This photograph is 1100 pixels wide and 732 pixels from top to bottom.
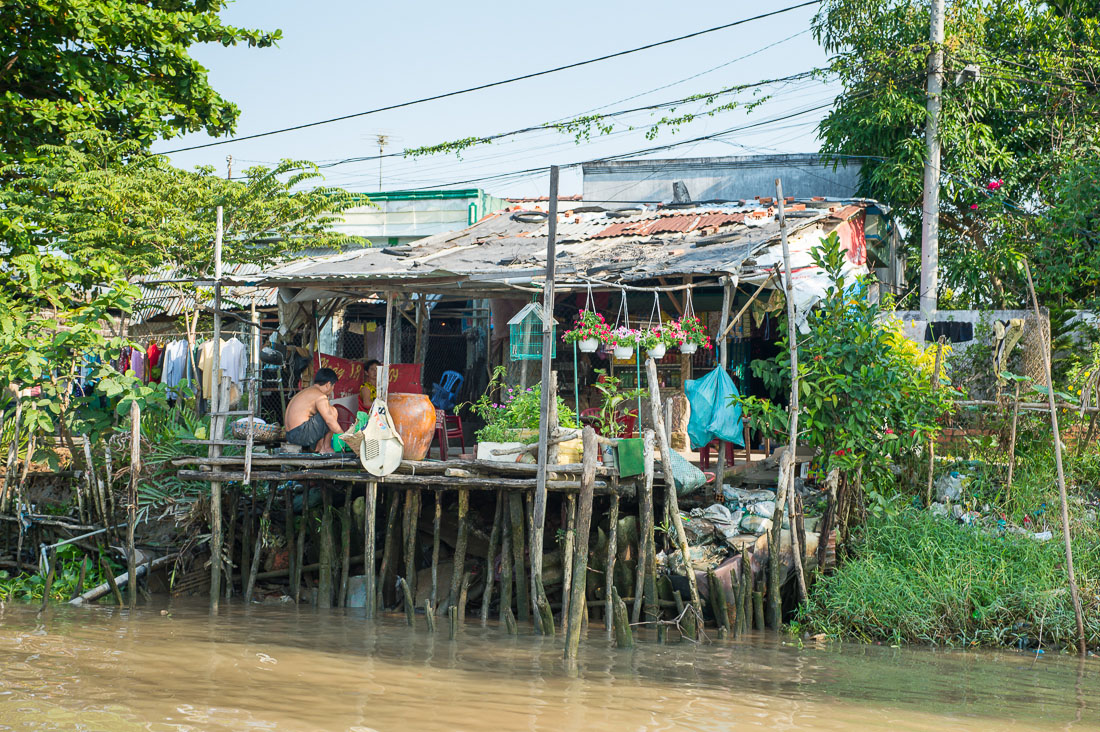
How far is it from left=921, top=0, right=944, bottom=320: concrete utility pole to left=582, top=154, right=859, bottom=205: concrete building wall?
312cm

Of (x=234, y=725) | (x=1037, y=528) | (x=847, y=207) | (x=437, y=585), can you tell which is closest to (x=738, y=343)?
(x=847, y=207)

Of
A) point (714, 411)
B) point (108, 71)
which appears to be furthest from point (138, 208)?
point (714, 411)

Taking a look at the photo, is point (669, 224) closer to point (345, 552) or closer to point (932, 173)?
point (932, 173)

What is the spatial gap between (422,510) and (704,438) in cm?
326

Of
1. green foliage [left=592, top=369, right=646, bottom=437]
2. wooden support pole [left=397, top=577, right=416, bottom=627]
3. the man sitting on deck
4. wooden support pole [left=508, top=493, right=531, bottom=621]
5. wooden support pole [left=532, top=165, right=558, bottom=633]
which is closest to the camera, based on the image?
wooden support pole [left=532, top=165, right=558, bottom=633]

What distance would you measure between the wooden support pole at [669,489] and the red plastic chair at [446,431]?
250cm

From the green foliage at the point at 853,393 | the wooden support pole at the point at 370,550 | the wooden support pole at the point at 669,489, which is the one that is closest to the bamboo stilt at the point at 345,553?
the wooden support pole at the point at 370,550

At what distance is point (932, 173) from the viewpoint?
43.5 ft

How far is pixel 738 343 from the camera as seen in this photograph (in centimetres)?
1227

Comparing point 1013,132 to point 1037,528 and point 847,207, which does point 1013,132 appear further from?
point 1037,528

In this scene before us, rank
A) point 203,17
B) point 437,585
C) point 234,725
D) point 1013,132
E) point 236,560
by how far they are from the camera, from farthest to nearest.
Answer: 1. point 1013,132
2. point 203,17
3. point 236,560
4. point 437,585
5. point 234,725

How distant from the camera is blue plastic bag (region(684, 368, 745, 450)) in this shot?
379 inches

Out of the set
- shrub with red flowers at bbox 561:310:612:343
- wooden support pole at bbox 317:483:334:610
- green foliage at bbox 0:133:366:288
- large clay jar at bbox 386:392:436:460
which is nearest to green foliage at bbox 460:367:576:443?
→ large clay jar at bbox 386:392:436:460

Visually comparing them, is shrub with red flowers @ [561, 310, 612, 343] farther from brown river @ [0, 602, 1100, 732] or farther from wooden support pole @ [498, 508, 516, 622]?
brown river @ [0, 602, 1100, 732]
